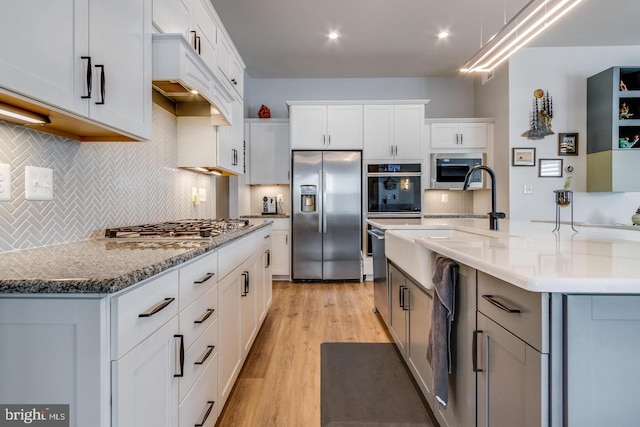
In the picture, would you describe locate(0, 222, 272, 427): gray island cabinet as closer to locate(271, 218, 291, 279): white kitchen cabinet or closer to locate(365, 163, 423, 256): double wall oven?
locate(271, 218, 291, 279): white kitchen cabinet

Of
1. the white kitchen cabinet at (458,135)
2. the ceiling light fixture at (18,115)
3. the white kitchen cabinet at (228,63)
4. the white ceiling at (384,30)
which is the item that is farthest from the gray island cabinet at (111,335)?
the white kitchen cabinet at (458,135)

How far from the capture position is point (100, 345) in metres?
0.74

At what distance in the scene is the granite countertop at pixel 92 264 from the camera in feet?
2.39

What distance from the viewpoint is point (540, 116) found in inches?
161

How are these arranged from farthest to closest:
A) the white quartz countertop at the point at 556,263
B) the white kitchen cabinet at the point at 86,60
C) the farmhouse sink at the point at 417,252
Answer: the farmhouse sink at the point at 417,252
the white kitchen cabinet at the point at 86,60
the white quartz countertop at the point at 556,263

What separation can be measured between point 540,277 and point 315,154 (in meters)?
3.80

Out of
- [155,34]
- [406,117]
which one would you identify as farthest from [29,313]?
[406,117]

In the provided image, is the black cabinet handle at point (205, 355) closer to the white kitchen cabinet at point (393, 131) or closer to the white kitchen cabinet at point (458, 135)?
the white kitchen cabinet at point (393, 131)

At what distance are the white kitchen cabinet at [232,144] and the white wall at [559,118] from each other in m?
3.43

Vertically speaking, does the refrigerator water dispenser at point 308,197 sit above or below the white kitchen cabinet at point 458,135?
below

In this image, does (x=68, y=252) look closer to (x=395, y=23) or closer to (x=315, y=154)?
(x=315, y=154)

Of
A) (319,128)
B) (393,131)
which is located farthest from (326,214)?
(393,131)

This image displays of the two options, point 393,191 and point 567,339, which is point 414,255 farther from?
point 393,191

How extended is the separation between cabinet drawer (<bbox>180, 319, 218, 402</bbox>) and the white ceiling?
10.2 feet
